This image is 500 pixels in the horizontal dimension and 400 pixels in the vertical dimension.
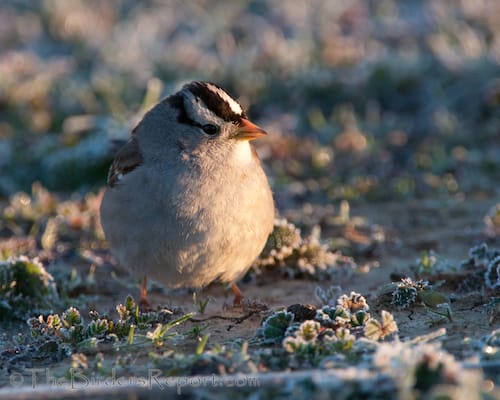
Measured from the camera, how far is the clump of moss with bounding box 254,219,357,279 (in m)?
5.35

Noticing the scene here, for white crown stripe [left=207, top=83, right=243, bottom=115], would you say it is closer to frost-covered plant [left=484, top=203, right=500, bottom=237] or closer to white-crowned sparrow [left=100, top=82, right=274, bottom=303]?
white-crowned sparrow [left=100, top=82, right=274, bottom=303]

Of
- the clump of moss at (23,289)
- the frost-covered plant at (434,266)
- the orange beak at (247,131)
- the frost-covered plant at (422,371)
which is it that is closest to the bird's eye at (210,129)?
the orange beak at (247,131)

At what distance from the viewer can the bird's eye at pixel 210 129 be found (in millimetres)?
4801

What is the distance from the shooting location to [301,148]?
7633 millimetres

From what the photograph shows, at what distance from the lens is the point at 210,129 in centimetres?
481

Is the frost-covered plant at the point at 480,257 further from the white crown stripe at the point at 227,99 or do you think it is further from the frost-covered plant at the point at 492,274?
the white crown stripe at the point at 227,99

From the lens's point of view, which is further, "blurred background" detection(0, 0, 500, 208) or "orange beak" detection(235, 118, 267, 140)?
"blurred background" detection(0, 0, 500, 208)

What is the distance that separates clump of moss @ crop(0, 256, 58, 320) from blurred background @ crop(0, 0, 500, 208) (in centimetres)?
234

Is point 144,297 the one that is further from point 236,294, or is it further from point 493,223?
point 493,223

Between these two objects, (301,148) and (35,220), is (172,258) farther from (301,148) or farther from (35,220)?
(301,148)

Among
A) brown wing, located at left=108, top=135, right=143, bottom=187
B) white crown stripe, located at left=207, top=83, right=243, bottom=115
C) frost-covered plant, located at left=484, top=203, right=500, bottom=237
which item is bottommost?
frost-covered plant, located at left=484, top=203, right=500, bottom=237

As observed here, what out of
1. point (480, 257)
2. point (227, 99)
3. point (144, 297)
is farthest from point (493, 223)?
point (144, 297)

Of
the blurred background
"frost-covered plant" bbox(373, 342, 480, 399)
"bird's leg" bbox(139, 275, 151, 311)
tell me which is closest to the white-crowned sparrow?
"bird's leg" bbox(139, 275, 151, 311)

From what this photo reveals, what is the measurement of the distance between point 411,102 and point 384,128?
0.64 meters
